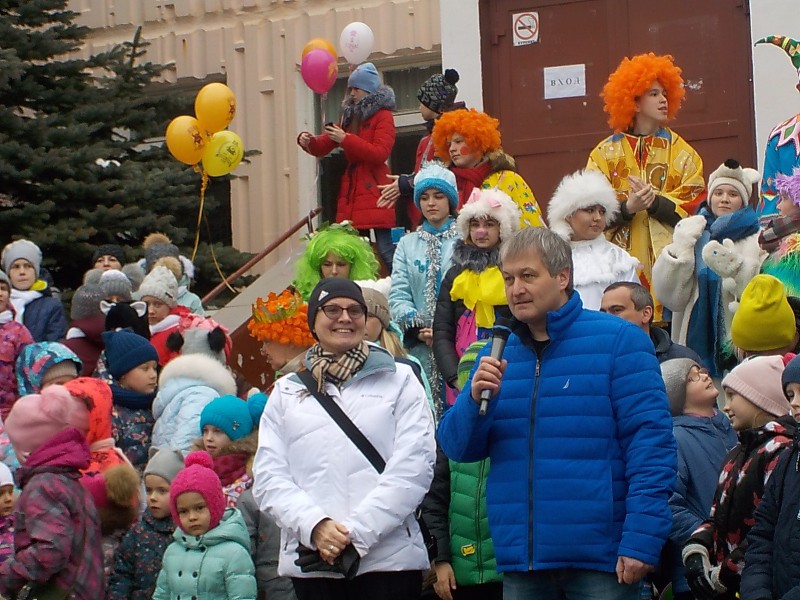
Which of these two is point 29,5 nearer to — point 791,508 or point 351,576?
point 351,576

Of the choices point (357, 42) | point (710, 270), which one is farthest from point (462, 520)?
point (357, 42)

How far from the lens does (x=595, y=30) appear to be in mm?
12727

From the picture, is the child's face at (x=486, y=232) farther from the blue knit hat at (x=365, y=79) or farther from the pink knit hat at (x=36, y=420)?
the blue knit hat at (x=365, y=79)

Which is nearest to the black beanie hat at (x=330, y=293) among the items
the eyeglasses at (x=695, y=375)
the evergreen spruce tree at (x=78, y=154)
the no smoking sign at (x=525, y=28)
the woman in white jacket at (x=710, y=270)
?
the eyeglasses at (x=695, y=375)

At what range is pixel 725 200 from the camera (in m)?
9.05

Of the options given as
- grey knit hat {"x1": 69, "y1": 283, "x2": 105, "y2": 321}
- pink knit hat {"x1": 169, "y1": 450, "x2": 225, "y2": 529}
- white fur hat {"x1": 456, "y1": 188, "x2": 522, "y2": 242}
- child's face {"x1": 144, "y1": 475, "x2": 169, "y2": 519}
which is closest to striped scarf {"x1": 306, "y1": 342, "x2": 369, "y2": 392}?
pink knit hat {"x1": 169, "y1": 450, "x2": 225, "y2": 529}

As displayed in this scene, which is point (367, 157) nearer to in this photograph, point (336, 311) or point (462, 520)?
point (462, 520)

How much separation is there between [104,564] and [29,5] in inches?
346

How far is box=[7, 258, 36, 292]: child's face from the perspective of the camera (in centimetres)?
1099

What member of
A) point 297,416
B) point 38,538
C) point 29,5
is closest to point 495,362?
point 297,416

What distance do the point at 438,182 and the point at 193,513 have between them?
3280 mm

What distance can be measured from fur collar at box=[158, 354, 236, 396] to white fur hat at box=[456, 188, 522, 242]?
1661 millimetres

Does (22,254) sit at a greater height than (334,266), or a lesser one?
greater

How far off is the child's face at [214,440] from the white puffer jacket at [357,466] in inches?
67.2
